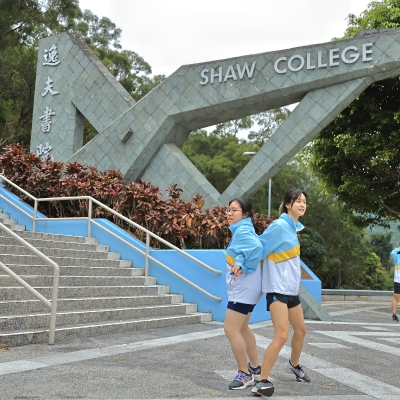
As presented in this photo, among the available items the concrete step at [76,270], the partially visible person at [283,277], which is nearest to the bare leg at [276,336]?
the partially visible person at [283,277]

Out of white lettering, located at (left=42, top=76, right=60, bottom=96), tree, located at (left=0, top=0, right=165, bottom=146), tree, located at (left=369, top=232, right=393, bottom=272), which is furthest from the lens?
tree, located at (left=369, top=232, right=393, bottom=272)

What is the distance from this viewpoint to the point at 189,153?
109 ft

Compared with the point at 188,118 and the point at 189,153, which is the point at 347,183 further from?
the point at 189,153

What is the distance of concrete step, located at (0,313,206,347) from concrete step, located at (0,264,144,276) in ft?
4.77

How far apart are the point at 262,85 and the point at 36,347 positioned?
9.22 m

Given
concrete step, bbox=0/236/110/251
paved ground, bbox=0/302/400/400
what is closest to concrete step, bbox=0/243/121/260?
→ concrete step, bbox=0/236/110/251

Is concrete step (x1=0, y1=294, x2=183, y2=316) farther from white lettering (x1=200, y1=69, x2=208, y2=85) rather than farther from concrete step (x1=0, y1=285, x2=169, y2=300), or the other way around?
white lettering (x1=200, y1=69, x2=208, y2=85)

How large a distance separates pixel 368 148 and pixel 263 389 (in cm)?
1296

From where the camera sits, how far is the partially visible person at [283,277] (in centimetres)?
419

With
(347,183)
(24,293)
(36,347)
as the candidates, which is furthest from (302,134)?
(36,347)

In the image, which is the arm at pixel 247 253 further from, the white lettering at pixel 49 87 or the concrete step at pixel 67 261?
the white lettering at pixel 49 87

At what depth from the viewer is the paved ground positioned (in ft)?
13.5

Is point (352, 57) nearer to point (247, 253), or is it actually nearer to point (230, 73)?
point (230, 73)

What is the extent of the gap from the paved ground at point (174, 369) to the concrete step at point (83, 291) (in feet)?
3.78
